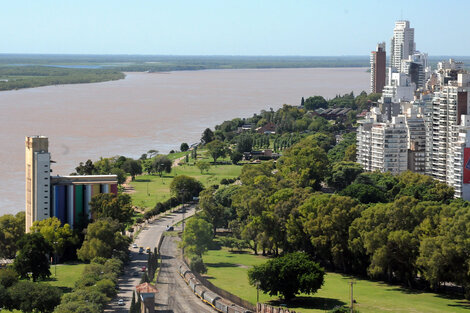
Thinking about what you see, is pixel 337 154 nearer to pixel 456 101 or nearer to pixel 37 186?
pixel 456 101

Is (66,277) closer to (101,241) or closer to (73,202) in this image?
(101,241)

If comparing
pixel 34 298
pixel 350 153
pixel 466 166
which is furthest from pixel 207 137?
pixel 34 298

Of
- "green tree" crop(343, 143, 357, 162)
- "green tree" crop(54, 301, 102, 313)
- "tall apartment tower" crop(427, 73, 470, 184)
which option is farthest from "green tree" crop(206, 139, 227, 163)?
"green tree" crop(54, 301, 102, 313)

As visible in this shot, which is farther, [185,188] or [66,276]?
[185,188]

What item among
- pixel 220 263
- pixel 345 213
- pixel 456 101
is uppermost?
pixel 456 101

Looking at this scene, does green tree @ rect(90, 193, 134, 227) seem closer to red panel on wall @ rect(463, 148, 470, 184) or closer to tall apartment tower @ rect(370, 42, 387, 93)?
red panel on wall @ rect(463, 148, 470, 184)

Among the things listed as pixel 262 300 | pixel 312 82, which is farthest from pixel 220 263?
pixel 312 82
